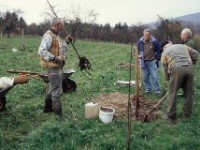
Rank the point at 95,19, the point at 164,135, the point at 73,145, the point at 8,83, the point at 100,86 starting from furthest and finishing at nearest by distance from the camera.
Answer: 1. the point at 95,19
2. the point at 100,86
3. the point at 8,83
4. the point at 164,135
5. the point at 73,145

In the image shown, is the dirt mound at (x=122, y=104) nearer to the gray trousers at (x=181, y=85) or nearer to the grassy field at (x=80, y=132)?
the grassy field at (x=80, y=132)

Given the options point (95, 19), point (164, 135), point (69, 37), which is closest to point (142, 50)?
point (69, 37)

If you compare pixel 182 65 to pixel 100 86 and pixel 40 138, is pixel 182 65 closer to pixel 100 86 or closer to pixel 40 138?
pixel 40 138

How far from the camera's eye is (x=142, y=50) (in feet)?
37.0

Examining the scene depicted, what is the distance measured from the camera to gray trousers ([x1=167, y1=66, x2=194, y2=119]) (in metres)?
7.91

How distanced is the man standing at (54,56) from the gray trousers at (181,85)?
2575 millimetres

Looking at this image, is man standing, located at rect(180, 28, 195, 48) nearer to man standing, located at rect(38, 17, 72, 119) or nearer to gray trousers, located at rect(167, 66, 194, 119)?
gray trousers, located at rect(167, 66, 194, 119)

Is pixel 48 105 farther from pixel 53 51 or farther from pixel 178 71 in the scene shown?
pixel 178 71

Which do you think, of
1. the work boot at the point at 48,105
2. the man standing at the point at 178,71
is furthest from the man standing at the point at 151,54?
the work boot at the point at 48,105

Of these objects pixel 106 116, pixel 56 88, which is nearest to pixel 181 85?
pixel 106 116

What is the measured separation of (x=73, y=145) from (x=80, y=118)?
187 cm

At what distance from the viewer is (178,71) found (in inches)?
311

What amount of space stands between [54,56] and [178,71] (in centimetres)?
283

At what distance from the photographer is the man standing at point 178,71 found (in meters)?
7.92
